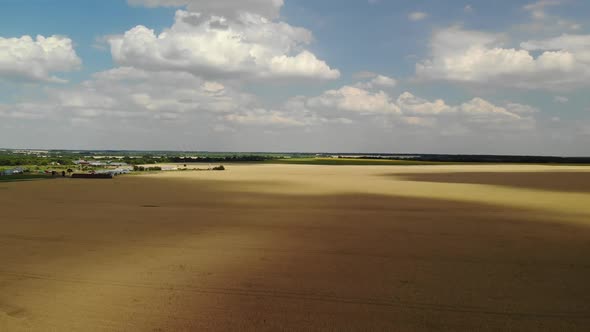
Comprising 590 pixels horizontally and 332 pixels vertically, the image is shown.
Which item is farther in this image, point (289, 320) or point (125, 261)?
point (125, 261)

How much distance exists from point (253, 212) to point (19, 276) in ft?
45.6

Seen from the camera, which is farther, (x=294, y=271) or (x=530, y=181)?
(x=530, y=181)

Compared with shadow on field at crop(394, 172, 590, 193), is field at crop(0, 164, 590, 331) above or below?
below

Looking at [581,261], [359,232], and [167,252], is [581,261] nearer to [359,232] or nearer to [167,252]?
[359,232]

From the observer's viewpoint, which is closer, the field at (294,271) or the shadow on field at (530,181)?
the field at (294,271)

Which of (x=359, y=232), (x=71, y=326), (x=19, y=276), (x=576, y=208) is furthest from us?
(x=576, y=208)

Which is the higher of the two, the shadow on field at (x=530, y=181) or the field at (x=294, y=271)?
the shadow on field at (x=530, y=181)

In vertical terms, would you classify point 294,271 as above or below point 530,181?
below

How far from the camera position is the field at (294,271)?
864 cm

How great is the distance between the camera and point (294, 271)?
1189 centimetres

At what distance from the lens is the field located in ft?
28.3

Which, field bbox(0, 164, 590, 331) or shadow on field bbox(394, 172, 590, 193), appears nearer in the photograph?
field bbox(0, 164, 590, 331)

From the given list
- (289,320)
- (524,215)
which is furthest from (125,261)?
(524,215)

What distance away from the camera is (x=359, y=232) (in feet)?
58.4
